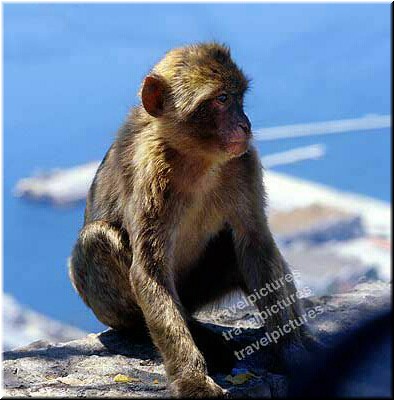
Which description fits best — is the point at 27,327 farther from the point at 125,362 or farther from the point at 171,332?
the point at 171,332

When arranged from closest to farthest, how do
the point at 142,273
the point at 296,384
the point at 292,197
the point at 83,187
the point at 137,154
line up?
the point at 296,384, the point at 142,273, the point at 137,154, the point at 83,187, the point at 292,197

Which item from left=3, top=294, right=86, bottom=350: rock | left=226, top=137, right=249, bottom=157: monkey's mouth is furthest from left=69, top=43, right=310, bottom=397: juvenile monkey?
left=3, top=294, right=86, bottom=350: rock

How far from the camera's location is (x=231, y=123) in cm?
420

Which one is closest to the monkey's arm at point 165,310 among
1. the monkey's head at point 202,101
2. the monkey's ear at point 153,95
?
the monkey's head at point 202,101

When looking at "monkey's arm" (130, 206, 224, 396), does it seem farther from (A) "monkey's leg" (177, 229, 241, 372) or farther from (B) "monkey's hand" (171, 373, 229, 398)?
(A) "monkey's leg" (177, 229, 241, 372)

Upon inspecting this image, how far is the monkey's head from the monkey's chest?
15.8 inches

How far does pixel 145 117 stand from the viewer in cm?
460

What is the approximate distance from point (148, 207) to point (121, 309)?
2.48ft

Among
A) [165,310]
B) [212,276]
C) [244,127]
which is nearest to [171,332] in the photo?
[165,310]

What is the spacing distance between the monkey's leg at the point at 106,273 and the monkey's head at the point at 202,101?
670 mm

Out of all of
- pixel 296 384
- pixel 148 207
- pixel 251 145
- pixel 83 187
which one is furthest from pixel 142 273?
pixel 83 187

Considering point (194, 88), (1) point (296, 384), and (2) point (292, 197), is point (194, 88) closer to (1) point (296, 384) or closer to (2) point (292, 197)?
(1) point (296, 384)

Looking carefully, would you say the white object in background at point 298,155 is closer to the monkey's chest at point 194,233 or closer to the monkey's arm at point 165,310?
the monkey's chest at point 194,233

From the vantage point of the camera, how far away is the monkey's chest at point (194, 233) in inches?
177
